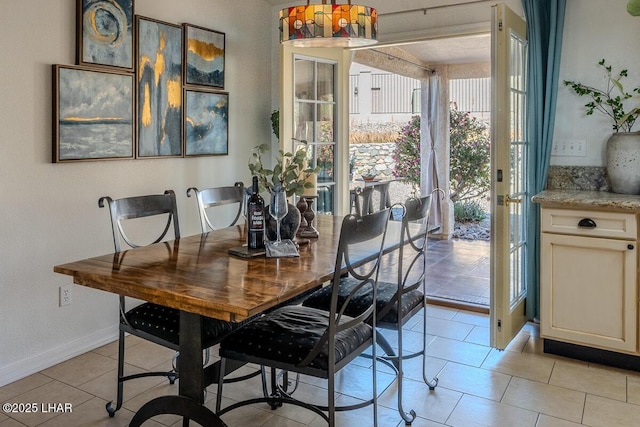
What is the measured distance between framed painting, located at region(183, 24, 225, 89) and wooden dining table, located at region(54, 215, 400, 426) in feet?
6.12

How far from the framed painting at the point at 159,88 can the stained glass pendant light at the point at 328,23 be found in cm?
142

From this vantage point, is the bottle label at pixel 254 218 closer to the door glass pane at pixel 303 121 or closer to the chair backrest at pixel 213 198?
the chair backrest at pixel 213 198

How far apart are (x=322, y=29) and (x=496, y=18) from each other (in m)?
1.24

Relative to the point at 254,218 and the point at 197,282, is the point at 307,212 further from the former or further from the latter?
the point at 197,282

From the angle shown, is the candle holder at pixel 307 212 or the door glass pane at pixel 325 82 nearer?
the candle holder at pixel 307 212

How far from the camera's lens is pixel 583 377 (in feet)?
9.59

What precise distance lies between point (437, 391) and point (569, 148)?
1880mm

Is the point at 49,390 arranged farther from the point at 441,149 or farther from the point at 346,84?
the point at 441,149

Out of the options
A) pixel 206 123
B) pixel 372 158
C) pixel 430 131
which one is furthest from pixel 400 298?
pixel 372 158

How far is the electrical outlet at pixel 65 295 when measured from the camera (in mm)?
3146

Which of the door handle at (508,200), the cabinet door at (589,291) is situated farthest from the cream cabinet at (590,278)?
the door handle at (508,200)

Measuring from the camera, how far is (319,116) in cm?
437

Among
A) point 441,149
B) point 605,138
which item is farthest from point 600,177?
point 441,149

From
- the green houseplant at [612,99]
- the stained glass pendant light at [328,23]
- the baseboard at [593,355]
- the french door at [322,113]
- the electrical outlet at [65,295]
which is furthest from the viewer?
the french door at [322,113]
